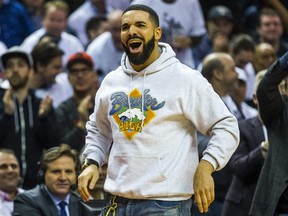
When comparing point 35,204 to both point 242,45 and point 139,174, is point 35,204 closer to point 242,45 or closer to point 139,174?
point 139,174

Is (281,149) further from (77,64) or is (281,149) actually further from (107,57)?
(107,57)

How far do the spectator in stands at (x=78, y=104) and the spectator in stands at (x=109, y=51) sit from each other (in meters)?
1.08

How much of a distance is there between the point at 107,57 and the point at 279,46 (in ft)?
9.74

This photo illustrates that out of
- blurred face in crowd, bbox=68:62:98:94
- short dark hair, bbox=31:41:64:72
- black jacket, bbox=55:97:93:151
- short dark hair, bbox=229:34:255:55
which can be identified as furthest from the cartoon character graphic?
short dark hair, bbox=229:34:255:55

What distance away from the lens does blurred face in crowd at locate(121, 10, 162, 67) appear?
5.64m

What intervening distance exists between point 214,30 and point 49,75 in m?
3.36

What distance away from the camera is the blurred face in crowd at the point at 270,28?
43.0 ft

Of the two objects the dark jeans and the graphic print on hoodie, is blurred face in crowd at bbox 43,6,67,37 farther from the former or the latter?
the dark jeans

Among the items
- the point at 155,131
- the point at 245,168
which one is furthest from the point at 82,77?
the point at 155,131

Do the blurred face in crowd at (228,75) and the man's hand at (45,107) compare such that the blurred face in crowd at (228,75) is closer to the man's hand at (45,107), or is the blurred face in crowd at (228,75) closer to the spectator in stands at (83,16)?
the man's hand at (45,107)

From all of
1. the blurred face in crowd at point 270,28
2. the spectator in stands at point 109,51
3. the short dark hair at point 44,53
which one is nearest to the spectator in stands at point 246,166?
the short dark hair at point 44,53

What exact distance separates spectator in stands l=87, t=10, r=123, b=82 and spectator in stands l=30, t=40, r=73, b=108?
37.7 inches

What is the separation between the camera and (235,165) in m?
8.06

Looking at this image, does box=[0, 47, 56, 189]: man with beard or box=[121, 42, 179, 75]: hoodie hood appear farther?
box=[0, 47, 56, 189]: man with beard
